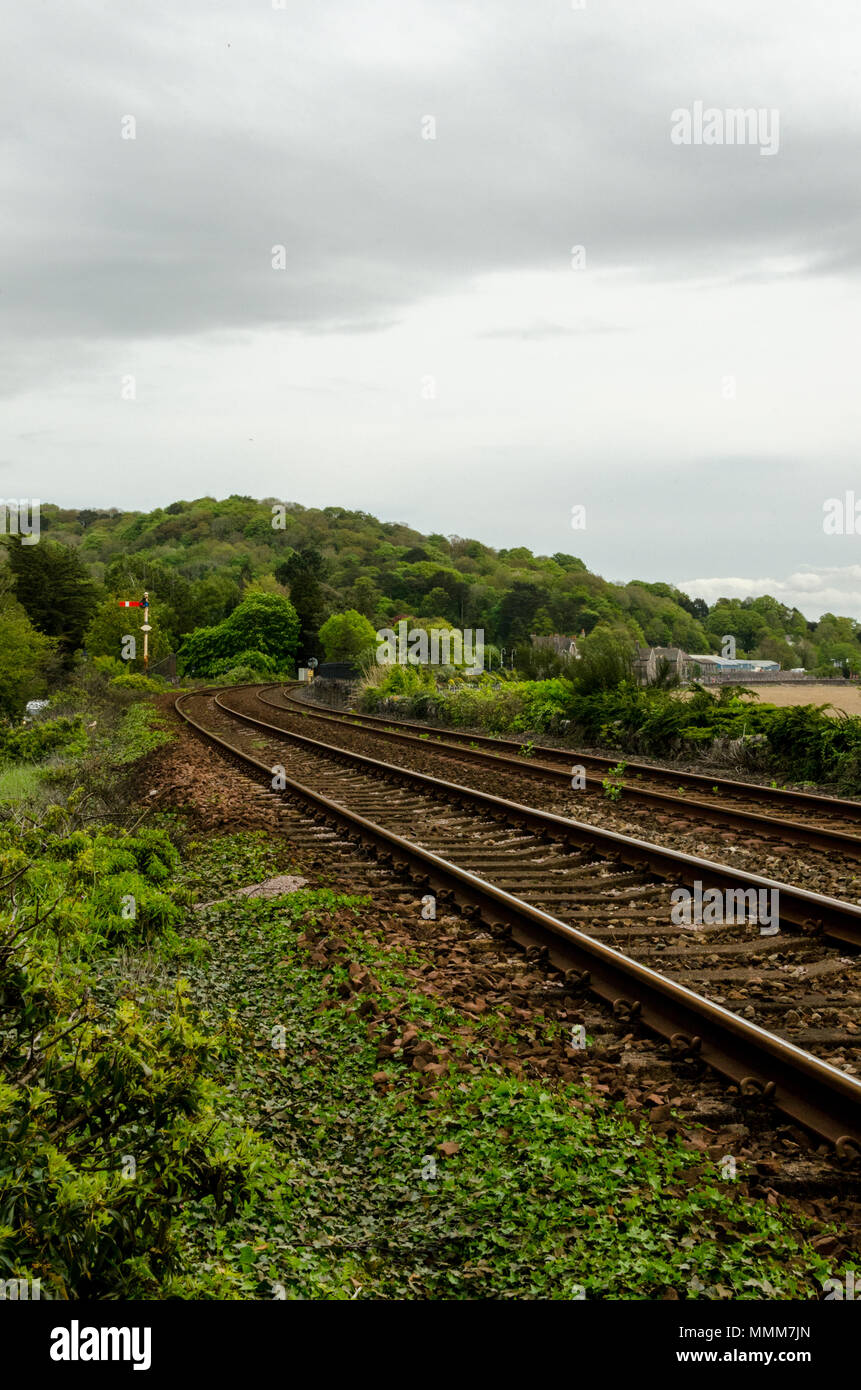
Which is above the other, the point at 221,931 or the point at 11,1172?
the point at 11,1172

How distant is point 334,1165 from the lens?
3.75 m

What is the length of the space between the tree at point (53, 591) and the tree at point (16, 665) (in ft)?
48.6

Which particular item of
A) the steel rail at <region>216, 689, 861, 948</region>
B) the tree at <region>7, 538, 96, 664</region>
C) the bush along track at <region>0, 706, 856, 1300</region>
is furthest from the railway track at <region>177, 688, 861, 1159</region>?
the tree at <region>7, 538, 96, 664</region>

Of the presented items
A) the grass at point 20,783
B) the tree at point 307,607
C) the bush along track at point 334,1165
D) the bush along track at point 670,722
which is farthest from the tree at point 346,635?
the bush along track at point 334,1165

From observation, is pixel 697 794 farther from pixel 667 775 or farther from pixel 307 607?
pixel 307 607

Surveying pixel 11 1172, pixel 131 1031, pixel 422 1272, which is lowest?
pixel 422 1272

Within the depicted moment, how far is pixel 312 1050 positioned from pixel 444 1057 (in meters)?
0.65

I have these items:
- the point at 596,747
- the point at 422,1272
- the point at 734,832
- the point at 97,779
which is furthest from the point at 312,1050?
the point at 596,747

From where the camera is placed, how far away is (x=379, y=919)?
704 centimetres

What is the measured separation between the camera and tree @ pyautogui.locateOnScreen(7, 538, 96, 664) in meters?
49.9
